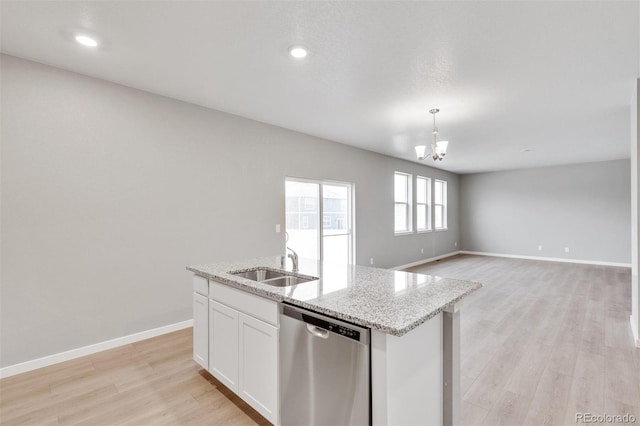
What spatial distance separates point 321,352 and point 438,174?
8065mm

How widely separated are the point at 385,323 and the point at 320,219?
13.3 ft

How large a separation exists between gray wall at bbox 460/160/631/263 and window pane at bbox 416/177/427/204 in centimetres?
231

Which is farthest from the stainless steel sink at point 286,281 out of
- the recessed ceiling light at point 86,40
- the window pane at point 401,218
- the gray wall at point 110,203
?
the window pane at point 401,218

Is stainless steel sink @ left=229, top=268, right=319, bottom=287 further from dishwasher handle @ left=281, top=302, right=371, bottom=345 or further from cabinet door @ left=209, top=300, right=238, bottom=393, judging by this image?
dishwasher handle @ left=281, top=302, right=371, bottom=345

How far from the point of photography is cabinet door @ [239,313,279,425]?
1811mm

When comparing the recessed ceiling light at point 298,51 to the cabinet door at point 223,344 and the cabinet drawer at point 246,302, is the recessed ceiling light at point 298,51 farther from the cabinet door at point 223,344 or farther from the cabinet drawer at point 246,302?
the cabinet door at point 223,344

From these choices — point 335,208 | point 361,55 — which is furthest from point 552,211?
point 361,55

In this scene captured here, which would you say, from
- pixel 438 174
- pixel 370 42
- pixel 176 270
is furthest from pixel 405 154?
pixel 176 270

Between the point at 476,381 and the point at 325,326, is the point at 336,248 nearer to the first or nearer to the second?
the point at 476,381

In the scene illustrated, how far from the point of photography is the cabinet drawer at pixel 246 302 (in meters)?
1.83

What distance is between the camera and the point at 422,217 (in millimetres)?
8250

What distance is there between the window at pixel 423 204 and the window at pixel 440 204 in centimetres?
41

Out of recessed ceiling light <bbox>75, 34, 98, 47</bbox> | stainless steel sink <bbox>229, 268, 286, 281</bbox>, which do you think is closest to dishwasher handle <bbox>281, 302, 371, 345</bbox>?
stainless steel sink <bbox>229, 268, 286, 281</bbox>

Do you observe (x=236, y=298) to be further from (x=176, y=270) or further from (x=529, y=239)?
(x=529, y=239)
